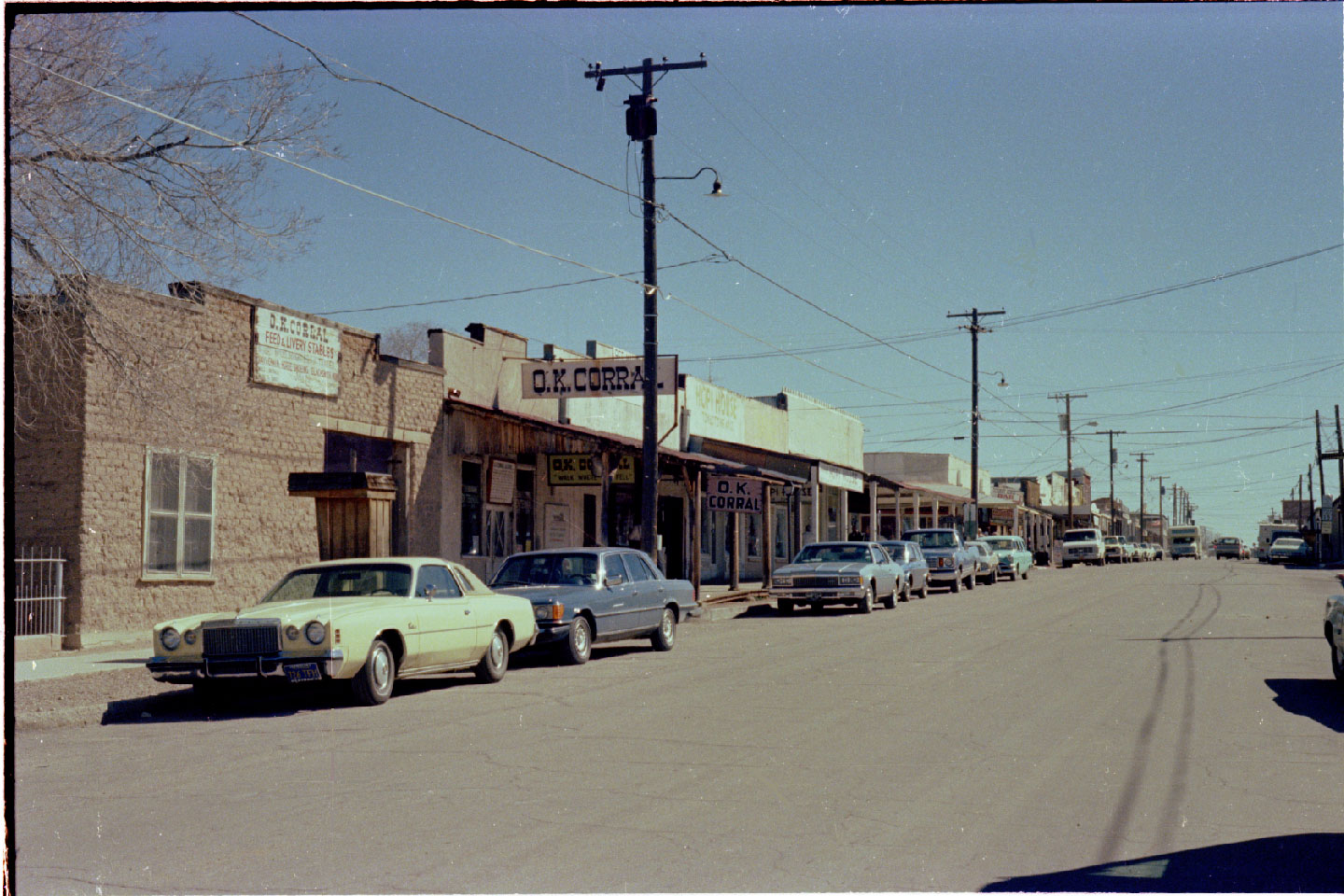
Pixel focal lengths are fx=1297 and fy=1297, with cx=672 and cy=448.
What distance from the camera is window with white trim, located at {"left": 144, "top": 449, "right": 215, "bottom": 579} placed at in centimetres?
1738

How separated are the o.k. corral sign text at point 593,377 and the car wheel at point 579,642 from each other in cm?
830

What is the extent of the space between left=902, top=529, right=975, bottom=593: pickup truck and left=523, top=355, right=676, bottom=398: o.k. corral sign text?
43.0 ft

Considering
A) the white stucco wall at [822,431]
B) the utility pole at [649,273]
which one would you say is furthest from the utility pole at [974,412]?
the utility pole at [649,273]

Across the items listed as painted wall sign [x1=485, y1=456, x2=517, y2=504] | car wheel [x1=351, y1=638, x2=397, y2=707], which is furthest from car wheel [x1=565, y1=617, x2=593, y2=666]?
painted wall sign [x1=485, y1=456, x2=517, y2=504]

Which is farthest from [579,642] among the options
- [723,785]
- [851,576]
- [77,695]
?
[851,576]

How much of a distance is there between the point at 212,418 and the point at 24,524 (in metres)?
2.87

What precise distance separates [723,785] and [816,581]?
59.8ft

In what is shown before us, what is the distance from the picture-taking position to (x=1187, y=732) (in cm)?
1002

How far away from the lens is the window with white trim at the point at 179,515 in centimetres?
1738

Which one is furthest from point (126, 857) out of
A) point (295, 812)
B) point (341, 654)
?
point (341, 654)

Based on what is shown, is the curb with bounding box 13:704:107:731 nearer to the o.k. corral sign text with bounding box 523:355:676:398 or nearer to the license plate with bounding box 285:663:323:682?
the license plate with bounding box 285:663:323:682

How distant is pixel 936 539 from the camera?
3697 centimetres

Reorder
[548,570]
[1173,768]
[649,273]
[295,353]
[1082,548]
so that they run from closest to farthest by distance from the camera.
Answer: [1173,768] → [548,570] → [295,353] → [649,273] → [1082,548]

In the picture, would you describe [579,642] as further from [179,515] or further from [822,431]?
[822,431]
